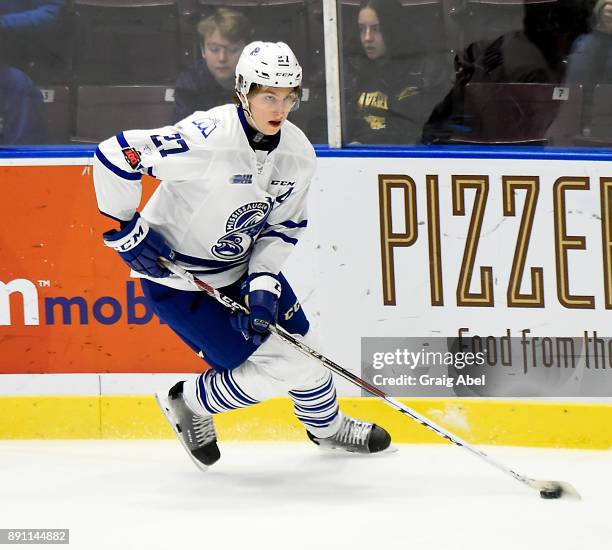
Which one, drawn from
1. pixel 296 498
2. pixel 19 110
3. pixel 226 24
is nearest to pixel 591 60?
pixel 226 24

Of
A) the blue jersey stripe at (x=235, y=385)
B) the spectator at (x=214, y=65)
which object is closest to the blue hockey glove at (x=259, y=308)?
the blue jersey stripe at (x=235, y=385)

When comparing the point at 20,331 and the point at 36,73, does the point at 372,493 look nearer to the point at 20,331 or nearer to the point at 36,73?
the point at 20,331

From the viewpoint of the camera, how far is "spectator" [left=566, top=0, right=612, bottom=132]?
144 inches

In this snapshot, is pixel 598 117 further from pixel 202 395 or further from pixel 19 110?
pixel 19 110

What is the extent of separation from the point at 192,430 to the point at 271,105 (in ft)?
3.29

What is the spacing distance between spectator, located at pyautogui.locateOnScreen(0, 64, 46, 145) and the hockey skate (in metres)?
1.00

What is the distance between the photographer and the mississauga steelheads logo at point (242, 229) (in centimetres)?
318

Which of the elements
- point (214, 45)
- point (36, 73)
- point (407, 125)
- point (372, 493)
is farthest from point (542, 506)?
point (36, 73)

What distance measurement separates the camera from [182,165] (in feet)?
10.2

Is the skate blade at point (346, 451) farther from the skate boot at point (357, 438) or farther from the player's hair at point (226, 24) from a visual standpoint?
the player's hair at point (226, 24)

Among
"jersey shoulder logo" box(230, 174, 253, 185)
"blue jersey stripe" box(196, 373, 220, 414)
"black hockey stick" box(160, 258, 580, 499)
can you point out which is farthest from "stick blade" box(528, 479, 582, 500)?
"jersey shoulder logo" box(230, 174, 253, 185)

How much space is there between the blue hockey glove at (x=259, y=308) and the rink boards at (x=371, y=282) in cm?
55

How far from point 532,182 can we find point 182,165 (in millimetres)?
1121

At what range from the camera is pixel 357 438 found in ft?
11.8
